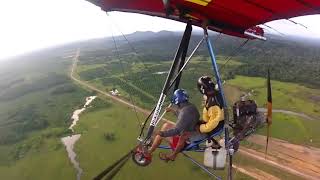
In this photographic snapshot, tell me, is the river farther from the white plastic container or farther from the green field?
the white plastic container

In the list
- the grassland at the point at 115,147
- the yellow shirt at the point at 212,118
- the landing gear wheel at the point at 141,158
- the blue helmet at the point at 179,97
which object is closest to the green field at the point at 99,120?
the grassland at the point at 115,147

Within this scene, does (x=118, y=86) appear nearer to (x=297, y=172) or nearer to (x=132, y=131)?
(x=132, y=131)

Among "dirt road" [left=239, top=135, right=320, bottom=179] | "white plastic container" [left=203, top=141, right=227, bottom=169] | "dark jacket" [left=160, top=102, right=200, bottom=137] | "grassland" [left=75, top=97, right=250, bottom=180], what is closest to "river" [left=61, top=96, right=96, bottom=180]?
"grassland" [left=75, top=97, right=250, bottom=180]

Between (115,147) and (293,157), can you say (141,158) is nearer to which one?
(293,157)

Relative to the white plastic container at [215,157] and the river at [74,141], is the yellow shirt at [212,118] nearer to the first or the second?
the white plastic container at [215,157]

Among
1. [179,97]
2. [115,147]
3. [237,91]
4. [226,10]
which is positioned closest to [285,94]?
[237,91]

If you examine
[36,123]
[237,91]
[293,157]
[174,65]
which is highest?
[174,65]
